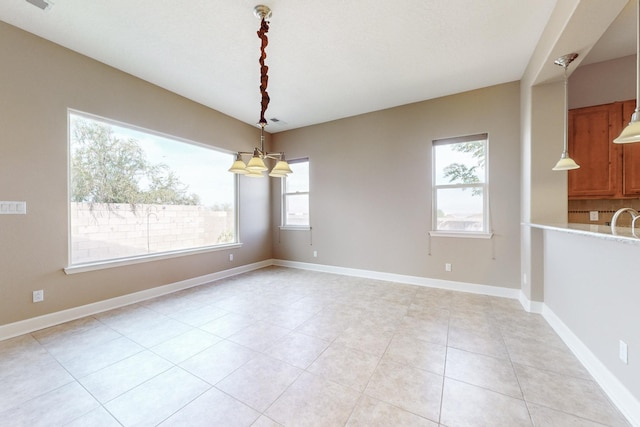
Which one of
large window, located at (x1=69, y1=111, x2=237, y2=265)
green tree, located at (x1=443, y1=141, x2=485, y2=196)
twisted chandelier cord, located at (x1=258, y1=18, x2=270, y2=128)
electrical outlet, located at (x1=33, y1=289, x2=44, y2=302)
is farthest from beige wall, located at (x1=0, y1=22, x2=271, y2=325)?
green tree, located at (x1=443, y1=141, x2=485, y2=196)

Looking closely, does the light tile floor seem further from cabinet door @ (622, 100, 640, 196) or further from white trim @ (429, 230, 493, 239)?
cabinet door @ (622, 100, 640, 196)

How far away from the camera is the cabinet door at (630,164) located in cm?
279

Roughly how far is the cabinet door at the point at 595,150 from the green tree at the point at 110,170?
18.9 ft

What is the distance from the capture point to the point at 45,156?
266cm

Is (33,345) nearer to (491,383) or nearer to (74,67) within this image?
(74,67)

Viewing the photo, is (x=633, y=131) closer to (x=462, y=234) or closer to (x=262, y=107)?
(x=262, y=107)

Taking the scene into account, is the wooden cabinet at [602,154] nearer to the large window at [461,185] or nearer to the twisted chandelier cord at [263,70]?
the large window at [461,185]

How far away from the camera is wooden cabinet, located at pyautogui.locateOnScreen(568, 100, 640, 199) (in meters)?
2.84

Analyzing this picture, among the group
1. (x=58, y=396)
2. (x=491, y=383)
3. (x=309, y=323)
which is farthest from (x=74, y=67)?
(x=491, y=383)

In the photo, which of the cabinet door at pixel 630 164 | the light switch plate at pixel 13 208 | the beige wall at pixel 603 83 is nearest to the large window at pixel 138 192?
the light switch plate at pixel 13 208

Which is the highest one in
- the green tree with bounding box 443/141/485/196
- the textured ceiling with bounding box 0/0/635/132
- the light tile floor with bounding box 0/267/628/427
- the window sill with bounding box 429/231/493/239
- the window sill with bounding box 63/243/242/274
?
the textured ceiling with bounding box 0/0/635/132

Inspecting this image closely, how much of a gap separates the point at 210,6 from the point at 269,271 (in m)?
4.26

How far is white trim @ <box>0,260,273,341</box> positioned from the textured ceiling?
304cm

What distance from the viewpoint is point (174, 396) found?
165 cm
